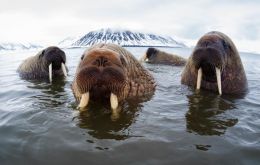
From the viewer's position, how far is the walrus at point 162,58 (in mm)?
15909

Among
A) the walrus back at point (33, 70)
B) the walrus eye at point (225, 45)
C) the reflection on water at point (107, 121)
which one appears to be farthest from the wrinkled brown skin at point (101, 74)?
the walrus back at point (33, 70)

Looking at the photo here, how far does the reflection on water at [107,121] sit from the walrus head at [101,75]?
199 millimetres

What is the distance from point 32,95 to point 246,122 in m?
4.37

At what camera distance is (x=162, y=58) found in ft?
54.2

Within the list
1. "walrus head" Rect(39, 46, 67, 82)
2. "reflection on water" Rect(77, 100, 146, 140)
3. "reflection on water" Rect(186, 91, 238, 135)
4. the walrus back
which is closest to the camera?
"reflection on water" Rect(77, 100, 146, 140)

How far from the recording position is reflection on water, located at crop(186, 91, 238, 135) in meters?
4.88

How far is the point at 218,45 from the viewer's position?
24.1 ft

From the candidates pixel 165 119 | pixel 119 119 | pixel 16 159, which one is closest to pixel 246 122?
pixel 165 119

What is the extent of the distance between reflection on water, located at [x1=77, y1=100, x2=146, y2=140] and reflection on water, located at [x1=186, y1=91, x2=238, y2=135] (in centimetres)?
85

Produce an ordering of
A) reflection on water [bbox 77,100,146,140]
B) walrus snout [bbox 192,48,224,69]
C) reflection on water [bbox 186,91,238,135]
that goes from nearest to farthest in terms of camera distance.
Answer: reflection on water [bbox 77,100,146,140], reflection on water [bbox 186,91,238,135], walrus snout [bbox 192,48,224,69]

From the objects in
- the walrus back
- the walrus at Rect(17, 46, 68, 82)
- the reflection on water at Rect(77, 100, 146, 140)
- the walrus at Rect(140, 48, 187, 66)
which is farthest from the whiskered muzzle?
the walrus at Rect(140, 48, 187, 66)

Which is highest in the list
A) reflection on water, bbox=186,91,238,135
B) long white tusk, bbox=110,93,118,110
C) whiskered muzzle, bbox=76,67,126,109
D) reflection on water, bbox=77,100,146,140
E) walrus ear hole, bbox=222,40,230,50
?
walrus ear hole, bbox=222,40,230,50

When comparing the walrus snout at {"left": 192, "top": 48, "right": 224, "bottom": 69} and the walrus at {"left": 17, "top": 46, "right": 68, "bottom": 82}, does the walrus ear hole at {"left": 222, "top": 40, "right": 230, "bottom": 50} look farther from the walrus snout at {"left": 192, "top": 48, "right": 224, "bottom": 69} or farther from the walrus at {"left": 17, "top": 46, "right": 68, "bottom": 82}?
the walrus at {"left": 17, "top": 46, "right": 68, "bottom": 82}

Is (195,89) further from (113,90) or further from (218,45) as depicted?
(113,90)
